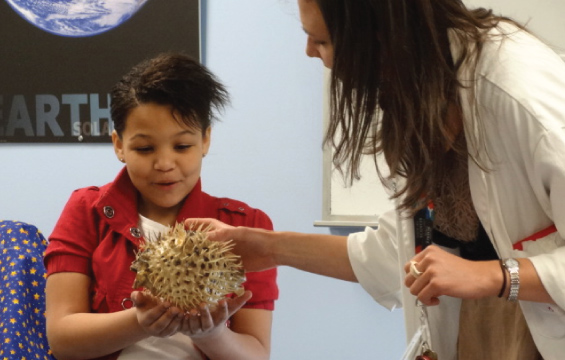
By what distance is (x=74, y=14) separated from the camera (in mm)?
2561

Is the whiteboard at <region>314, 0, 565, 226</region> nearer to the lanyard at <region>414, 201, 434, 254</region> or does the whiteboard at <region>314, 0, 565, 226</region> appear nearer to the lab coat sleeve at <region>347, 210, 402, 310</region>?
the lab coat sleeve at <region>347, 210, 402, 310</region>

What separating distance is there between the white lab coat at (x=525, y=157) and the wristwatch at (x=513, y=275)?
29 mm

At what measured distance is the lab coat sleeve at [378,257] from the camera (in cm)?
142

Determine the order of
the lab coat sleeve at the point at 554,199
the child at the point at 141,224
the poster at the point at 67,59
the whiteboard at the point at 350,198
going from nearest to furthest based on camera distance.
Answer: the lab coat sleeve at the point at 554,199 < the child at the point at 141,224 < the whiteboard at the point at 350,198 < the poster at the point at 67,59

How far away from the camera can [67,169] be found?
8.50 feet

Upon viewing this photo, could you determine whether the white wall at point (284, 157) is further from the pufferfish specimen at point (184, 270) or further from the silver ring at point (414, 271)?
the silver ring at point (414, 271)

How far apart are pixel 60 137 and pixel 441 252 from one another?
1.89 meters

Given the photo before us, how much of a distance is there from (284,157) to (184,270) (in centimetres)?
132

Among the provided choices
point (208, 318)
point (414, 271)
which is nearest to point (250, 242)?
point (208, 318)

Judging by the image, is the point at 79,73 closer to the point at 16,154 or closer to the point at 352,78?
the point at 16,154

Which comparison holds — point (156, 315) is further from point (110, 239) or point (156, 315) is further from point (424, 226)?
point (424, 226)

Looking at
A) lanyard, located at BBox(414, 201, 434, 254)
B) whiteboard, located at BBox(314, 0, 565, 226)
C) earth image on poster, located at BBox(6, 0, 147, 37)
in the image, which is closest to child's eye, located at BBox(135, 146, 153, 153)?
lanyard, located at BBox(414, 201, 434, 254)

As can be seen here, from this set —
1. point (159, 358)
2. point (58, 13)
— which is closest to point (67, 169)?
point (58, 13)

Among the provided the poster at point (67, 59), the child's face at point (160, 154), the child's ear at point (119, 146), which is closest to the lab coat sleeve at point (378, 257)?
the child's face at point (160, 154)
